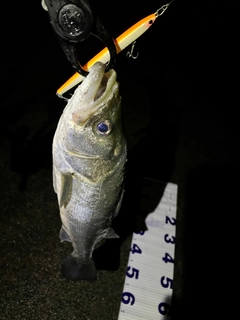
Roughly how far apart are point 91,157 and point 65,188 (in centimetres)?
18

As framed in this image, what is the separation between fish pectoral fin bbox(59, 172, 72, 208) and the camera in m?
1.38

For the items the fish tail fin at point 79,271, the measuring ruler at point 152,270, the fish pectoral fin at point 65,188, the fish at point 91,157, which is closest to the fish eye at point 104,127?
the fish at point 91,157

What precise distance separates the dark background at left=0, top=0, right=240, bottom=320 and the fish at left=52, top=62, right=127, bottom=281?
0.26m

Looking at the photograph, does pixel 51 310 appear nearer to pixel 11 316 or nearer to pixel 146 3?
pixel 11 316

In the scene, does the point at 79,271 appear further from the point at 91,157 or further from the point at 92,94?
the point at 92,94

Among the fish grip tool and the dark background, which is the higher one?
the fish grip tool

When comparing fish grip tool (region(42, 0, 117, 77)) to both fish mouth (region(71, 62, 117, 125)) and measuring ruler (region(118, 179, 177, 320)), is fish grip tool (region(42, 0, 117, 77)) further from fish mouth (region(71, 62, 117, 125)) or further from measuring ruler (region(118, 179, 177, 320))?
measuring ruler (region(118, 179, 177, 320))

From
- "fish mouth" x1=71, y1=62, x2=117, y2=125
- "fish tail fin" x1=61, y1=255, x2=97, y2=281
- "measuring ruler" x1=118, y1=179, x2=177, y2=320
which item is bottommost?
"measuring ruler" x1=118, y1=179, x2=177, y2=320

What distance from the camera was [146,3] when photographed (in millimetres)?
5938

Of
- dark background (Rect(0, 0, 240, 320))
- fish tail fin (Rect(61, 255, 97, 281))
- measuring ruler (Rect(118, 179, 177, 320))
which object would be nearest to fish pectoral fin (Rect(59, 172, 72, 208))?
fish tail fin (Rect(61, 255, 97, 281))

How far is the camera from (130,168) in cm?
303

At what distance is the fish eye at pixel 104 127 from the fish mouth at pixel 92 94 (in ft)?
0.24

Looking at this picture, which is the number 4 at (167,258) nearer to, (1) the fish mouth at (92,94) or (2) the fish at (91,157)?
(2) the fish at (91,157)

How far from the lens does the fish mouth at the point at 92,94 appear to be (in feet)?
3.69
